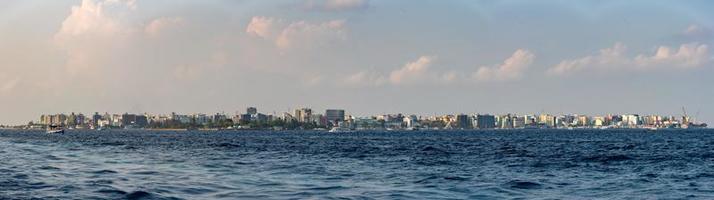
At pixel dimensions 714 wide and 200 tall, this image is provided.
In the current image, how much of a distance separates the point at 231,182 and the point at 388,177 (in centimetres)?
870

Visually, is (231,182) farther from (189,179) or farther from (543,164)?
(543,164)

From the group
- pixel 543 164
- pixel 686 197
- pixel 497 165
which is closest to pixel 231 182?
pixel 686 197

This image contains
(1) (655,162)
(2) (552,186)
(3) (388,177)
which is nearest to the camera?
(2) (552,186)

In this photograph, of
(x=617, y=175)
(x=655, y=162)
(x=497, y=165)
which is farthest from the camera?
(x=655, y=162)

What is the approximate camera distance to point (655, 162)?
6203 centimetres

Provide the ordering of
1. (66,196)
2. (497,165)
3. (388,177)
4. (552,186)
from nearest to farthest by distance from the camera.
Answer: (66,196) < (552,186) < (388,177) < (497,165)

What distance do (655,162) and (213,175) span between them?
34.1 meters

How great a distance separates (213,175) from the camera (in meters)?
44.6

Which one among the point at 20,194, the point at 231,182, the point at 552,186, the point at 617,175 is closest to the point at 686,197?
the point at 552,186

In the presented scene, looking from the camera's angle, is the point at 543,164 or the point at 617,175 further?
the point at 543,164

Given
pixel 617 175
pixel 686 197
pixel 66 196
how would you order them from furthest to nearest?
pixel 617 175 < pixel 686 197 < pixel 66 196

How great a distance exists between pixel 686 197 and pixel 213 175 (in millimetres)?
23185

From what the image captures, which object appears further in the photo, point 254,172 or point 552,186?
point 254,172

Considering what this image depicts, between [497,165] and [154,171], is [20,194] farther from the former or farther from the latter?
[497,165]
